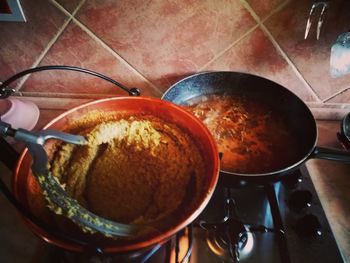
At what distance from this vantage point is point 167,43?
69cm

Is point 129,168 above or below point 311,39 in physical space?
above

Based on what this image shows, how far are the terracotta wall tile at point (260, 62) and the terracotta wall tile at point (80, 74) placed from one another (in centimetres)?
23

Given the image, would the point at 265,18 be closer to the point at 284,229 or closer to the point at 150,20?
the point at 150,20

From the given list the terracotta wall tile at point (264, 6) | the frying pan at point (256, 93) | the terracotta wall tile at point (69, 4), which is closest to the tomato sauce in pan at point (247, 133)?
the frying pan at point (256, 93)

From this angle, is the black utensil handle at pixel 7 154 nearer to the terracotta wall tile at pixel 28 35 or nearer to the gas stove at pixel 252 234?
the gas stove at pixel 252 234

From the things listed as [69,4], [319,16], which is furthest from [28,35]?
[319,16]

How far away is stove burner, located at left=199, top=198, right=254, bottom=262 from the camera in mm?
518

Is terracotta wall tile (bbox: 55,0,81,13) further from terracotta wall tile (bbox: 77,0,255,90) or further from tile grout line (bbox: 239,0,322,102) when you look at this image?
tile grout line (bbox: 239,0,322,102)

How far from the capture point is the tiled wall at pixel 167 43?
2.09 ft

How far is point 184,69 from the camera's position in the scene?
75cm

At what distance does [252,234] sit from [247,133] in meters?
0.25

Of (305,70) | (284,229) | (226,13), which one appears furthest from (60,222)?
(305,70)

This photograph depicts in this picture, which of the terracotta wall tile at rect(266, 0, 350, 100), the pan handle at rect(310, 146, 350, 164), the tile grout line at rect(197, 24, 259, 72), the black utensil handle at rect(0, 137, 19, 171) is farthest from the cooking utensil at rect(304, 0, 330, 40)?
the black utensil handle at rect(0, 137, 19, 171)

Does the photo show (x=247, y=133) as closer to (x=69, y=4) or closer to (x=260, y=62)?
(x=260, y=62)
